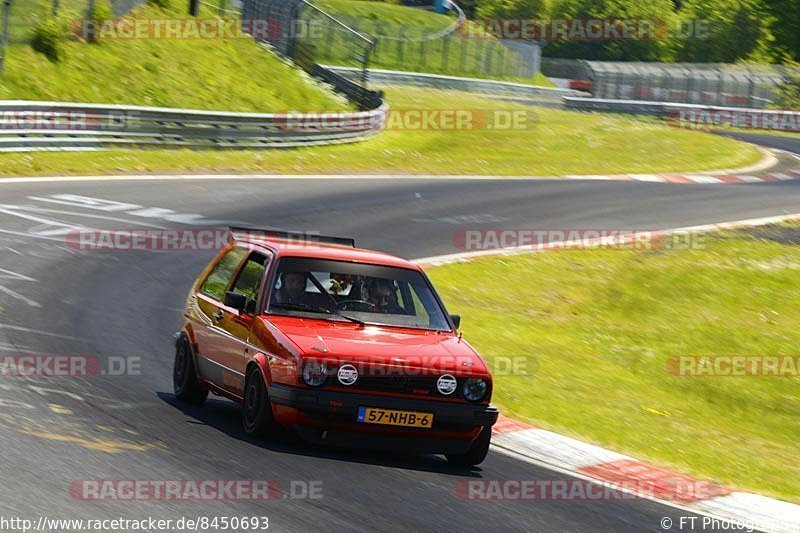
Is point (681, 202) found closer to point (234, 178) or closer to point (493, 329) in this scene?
point (234, 178)

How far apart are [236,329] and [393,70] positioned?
61333 millimetres

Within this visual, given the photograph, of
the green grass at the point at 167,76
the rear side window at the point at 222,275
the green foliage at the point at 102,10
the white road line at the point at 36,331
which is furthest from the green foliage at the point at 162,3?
the rear side window at the point at 222,275

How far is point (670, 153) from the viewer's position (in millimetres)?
40656

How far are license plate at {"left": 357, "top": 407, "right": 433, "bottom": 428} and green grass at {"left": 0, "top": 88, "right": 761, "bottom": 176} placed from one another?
17795 mm

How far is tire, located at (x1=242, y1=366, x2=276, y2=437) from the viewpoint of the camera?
28.4ft

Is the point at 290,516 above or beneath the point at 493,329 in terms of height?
above

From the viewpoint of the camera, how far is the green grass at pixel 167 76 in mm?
31797

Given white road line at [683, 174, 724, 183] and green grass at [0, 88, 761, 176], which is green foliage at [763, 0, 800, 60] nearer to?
green grass at [0, 88, 761, 176]

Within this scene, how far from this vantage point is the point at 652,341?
676 inches

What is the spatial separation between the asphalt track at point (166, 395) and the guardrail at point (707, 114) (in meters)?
31.5

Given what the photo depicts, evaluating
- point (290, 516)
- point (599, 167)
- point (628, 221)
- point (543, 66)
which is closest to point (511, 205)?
point (628, 221)

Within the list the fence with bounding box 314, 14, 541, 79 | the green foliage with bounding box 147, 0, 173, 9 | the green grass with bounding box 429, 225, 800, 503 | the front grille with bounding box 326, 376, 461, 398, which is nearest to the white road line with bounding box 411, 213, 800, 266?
the green grass with bounding box 429, 225, 800, 503

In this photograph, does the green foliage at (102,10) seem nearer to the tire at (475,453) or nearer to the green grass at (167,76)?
the green grass at (167,76)

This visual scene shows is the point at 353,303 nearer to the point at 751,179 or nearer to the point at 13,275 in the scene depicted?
the point at 13,275
